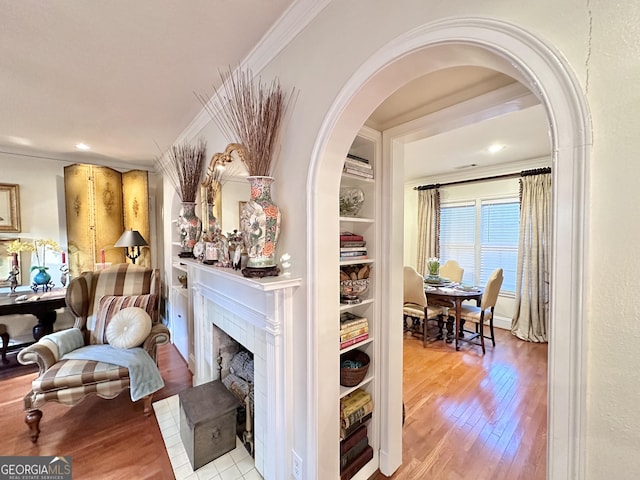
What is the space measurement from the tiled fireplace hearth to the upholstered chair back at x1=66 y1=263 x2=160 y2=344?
1189mm

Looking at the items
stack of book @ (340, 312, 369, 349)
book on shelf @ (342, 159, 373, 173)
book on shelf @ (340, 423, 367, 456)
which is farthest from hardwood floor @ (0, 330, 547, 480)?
book on shelf @ (342, 159, 373, 173)

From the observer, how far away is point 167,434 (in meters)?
1.92

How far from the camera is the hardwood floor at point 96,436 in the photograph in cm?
164

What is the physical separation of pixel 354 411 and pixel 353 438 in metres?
0.18

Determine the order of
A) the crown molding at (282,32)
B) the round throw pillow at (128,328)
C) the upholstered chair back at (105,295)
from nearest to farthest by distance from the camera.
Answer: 1. the crown molding at (282,32)
2. the round throw pillow at (128,328)
3. the upholstered chair back at (105,295)

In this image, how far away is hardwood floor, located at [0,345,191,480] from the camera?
164 cm

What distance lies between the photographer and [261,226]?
1.23 meters

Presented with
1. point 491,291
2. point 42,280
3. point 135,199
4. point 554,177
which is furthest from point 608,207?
point 42,280

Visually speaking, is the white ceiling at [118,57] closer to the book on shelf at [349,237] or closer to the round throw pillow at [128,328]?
the book on shelf at [349,237]

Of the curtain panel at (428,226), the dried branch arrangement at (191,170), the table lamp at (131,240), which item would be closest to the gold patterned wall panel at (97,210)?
the table lamp at (131,240)

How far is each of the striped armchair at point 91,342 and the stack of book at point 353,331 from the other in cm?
179

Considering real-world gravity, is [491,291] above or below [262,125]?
below

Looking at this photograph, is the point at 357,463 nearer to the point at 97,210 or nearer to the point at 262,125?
the point at 262,125

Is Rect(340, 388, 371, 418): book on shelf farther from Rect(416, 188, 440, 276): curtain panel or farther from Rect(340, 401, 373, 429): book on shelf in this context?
Rect(416, 188, 440, 276): curtain panel
